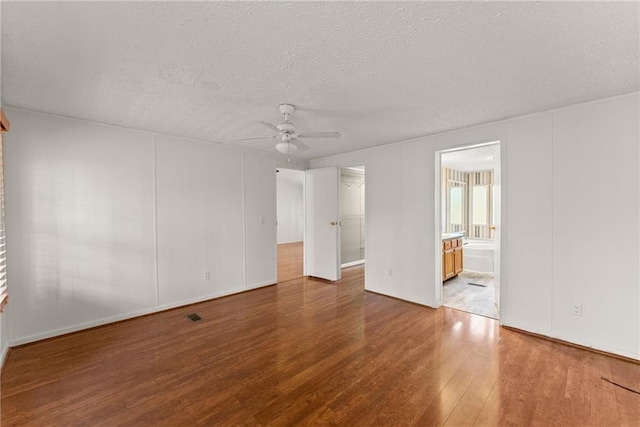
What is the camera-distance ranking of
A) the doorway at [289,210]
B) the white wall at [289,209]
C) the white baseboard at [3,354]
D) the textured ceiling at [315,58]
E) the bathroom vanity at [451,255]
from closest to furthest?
the textured ceiling at [315,58], the white baseboard at [3,354], the bathroom vanity at [451,255], the doorway at [289,210], the white wall at [289,209]

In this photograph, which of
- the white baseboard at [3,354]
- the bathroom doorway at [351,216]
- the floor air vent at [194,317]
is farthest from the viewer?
the bathroom doorway at [351,216]

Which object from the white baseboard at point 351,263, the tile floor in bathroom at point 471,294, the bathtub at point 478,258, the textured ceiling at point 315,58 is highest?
the textured ceiling at point 315,58

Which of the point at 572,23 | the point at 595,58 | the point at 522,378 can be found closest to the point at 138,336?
the point at 522,378

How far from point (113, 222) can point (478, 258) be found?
6.29 m

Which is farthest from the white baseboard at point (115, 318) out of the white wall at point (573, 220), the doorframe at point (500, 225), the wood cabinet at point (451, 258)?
A: the white wall at point (573, 220)

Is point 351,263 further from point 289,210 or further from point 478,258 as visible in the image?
point 289,210

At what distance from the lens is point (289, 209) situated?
37.6 ft

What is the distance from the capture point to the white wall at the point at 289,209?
11.1m

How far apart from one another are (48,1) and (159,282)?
3300 millimetres

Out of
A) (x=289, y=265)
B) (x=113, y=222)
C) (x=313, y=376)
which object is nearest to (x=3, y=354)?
(x=113, y=222)

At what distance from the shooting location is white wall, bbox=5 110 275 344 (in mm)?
2885

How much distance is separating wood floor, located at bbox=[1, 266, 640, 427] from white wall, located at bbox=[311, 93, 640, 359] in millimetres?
348

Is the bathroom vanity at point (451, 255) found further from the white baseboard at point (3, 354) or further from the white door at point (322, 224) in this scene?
the white baseboard at point (3, 354)

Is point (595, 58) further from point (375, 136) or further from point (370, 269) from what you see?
point (370, 269)
